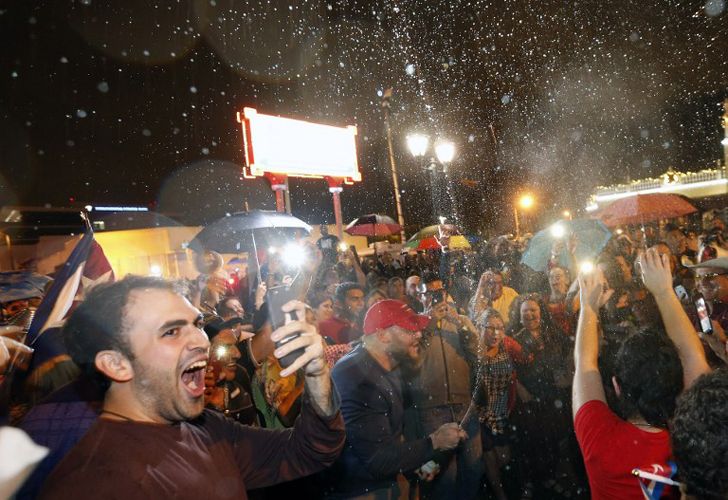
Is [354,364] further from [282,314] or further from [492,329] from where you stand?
[492,329]

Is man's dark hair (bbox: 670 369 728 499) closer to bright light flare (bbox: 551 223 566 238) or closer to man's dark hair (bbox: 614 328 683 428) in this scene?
man's dark hair (bbox: 614 328 683 428)

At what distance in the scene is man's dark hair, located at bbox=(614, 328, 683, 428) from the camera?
86.1 inches

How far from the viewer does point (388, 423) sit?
3428 millimetres

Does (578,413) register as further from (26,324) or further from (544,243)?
(544,243)

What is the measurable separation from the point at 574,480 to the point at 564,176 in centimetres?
5782

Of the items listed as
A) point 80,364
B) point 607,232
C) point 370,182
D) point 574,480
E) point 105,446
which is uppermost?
point 370,182

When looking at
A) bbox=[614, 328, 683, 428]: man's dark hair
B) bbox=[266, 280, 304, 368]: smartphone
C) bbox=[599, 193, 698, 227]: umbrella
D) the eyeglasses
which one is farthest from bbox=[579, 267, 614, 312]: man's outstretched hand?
bbox=[599, 193, 698, 227]: umbrella

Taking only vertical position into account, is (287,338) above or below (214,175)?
below

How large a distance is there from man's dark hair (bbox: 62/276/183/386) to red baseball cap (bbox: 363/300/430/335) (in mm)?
2134

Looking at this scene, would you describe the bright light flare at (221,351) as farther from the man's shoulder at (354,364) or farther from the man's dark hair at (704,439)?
the man's dark hair at (704,439)

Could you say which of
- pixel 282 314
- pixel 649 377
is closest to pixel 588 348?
pixel 649 377

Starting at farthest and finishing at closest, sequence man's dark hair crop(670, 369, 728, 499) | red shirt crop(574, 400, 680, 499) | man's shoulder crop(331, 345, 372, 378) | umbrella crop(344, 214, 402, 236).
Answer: umbrella crop(344, 214, 402, 236) → man's shoulder crop(331, 345, 372, 378) → red shirt crop(574, 400, 680, 499) → man's dark hair crop(670, 369, 728, 499)

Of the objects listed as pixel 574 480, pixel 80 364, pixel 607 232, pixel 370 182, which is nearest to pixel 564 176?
pixel 370 182

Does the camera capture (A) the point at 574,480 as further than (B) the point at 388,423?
Yes
